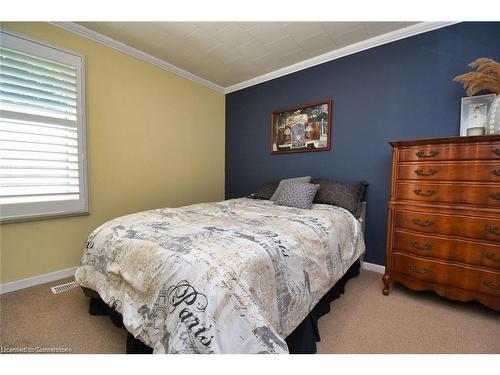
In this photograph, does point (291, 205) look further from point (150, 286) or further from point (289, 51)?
point (289, 51)

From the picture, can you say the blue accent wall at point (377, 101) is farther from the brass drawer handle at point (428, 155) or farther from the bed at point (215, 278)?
the bed at point (215, 278)

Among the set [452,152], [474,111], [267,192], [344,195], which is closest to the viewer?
[452,152]

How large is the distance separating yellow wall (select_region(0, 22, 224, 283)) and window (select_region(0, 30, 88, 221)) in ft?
0.34

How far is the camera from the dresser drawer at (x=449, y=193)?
1445mm

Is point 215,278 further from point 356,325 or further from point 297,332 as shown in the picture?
point 356,325

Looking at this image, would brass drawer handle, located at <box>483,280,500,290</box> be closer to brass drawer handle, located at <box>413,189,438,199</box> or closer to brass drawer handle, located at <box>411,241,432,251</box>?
brass drawer handle, located at <box>411,241,432,251</box>

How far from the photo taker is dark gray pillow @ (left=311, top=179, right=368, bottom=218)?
2174mm

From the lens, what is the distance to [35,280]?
1.99 m

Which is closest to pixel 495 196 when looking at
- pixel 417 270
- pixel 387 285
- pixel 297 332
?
pixel 417 270

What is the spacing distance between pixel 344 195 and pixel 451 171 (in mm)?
841

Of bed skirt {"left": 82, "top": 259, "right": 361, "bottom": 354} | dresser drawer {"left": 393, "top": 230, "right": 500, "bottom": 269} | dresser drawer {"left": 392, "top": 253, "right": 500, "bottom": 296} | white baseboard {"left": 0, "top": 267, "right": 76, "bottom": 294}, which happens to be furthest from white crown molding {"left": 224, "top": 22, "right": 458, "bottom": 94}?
white baseboard {"left": 0, "top": 267, "right": 76, "bottom": 294}

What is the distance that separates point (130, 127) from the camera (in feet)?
8.41

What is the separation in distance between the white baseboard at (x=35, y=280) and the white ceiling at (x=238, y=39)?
7.95 feet

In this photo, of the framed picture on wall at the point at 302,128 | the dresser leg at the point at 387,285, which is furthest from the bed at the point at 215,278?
the framed picture on wall at the point at 302,128
